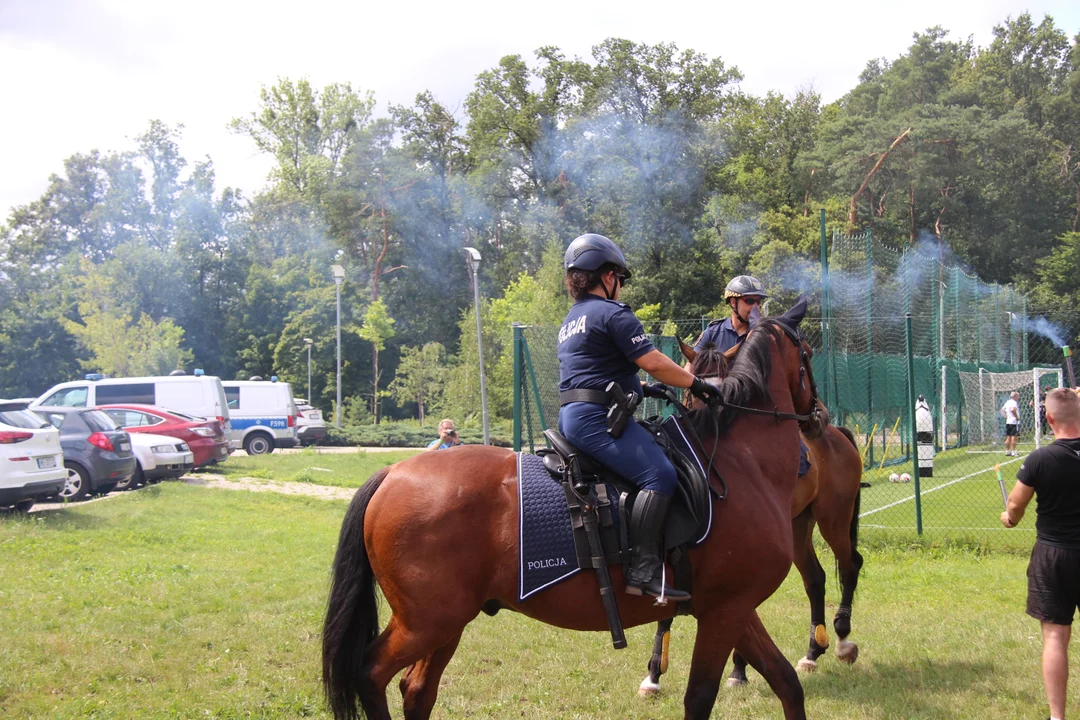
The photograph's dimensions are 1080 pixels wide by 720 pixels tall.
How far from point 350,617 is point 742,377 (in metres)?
2.40

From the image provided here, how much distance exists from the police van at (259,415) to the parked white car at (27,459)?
51.5ft

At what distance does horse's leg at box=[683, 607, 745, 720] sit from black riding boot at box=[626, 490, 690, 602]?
34 centimetres

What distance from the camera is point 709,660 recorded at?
14.8 ft

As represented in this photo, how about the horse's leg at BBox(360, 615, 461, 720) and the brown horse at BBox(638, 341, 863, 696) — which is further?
the brown horse at BBox(638, 341, 863, 696)

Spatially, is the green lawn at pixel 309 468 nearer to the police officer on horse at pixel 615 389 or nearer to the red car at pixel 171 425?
the red car at pixel 171 425

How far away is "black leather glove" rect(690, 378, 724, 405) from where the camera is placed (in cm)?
455

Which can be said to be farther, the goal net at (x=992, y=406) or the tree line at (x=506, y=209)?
the tree line at (x=506, y=209)

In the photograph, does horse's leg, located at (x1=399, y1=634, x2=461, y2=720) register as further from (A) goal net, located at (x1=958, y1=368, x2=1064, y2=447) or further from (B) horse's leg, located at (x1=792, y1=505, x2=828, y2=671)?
(A) goal net, located at (x1=958, y1=368, x2=1064, y2=447)

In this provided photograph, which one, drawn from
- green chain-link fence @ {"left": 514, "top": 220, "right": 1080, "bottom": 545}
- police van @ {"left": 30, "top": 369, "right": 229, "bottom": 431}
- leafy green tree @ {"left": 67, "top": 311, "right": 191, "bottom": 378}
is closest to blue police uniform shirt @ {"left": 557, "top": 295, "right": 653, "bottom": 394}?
green chain-link fence @ {"left": 514, "top": 220, "right": 1080, "bottom": 545}

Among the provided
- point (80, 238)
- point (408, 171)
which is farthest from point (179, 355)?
point (80, 238)

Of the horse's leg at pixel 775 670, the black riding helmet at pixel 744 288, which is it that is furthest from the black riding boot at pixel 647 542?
the black riding helmet at pixel 744 288

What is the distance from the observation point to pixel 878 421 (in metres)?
20.1

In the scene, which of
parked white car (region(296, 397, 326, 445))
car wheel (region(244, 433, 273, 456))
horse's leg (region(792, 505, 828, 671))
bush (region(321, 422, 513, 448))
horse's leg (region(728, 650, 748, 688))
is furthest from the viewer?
bush (region(321, 422, 513, 448))

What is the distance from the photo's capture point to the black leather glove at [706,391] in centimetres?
455
